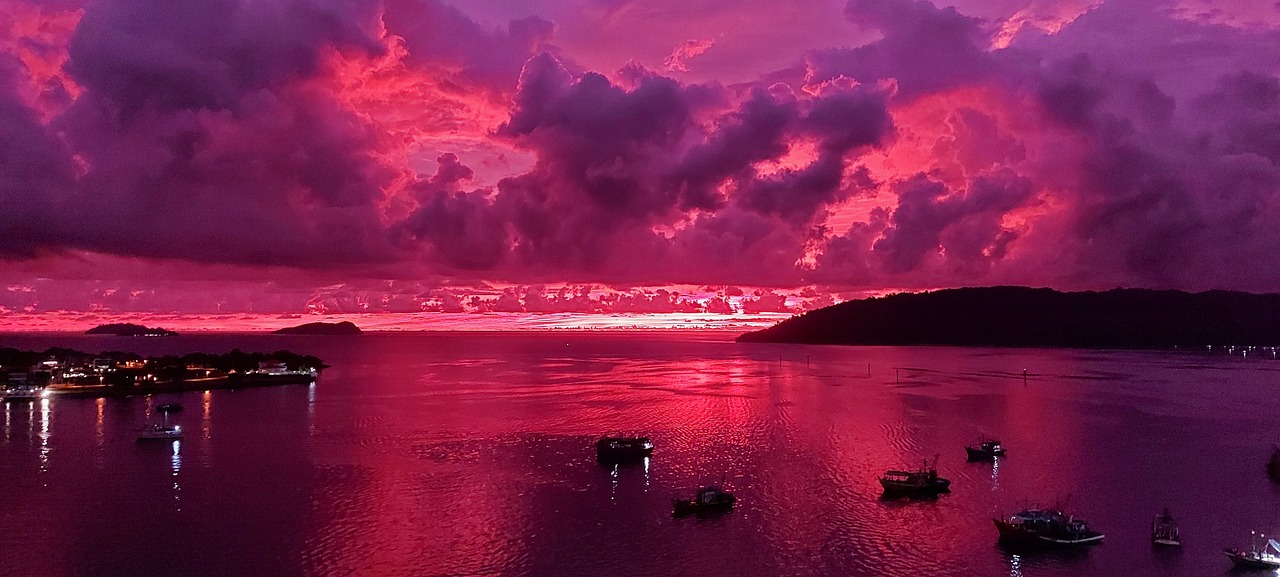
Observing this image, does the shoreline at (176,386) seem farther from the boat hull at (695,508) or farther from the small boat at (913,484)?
the small boat at (913,484)

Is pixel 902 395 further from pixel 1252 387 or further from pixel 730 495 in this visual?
pixel 730 495

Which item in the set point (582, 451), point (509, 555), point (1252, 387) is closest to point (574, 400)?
point (582, 451)

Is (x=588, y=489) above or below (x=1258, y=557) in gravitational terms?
above

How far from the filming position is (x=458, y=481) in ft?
224

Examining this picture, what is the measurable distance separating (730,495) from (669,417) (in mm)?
59172

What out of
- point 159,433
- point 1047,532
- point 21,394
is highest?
point 21,394

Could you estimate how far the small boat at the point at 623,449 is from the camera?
78688 millimetres

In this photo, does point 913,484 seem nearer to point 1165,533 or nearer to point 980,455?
point 1165,533

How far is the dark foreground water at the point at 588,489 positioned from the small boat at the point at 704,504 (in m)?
1.15

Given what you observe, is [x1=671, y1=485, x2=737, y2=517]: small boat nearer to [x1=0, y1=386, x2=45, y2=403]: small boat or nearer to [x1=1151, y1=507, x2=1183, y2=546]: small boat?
[x1=1151, y1=507, x2=1183, y2=546]: small boat

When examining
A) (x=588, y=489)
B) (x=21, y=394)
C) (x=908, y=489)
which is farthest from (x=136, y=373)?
(x=908, y=489)

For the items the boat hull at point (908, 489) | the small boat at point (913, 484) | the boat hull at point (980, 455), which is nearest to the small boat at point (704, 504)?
the boat hull at point (908, 489)

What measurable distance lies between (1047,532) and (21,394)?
153489mm

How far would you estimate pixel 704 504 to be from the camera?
189ft
